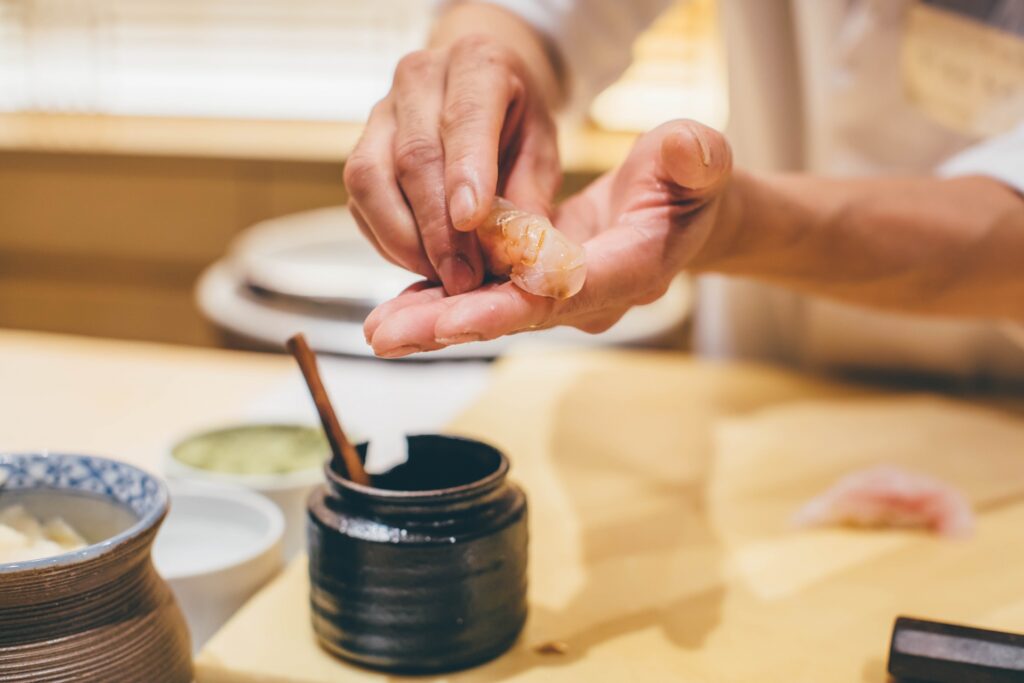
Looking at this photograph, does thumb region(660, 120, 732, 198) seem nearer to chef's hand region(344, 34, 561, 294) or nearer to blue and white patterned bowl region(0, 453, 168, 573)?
chef's hand region(344, 34, 561, 294)

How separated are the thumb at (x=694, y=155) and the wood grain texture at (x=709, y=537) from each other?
0.50m

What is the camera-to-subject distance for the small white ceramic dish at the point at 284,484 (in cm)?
122

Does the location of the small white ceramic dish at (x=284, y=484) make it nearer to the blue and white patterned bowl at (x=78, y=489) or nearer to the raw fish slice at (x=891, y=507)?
the blue and white patterned bowl at (x=78, y=489)

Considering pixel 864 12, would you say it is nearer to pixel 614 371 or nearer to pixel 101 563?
pixel 614 371

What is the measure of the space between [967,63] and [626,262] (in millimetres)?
955

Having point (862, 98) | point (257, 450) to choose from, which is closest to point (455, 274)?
point (257, 450)

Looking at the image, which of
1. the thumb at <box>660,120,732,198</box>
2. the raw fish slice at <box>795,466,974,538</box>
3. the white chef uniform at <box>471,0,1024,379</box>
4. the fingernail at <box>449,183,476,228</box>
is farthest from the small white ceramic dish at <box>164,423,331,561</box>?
the white chef uniform at <box>471,0,1024,379</box>

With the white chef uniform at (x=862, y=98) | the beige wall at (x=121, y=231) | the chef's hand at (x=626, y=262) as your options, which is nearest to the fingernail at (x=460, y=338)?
the chef's hand at (x=626, y=262)

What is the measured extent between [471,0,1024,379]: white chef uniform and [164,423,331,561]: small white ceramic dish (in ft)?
2.78

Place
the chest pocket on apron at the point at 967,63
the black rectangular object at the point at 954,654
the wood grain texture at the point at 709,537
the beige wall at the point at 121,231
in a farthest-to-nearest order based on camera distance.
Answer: the beige wall at the point at 121,231, the chest pocket on apron at the point at 967,63, the wood grain texture at the point at 709,537, the black rectangular object at the point at 954,654

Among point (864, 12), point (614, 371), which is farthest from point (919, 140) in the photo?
point (614, 371)

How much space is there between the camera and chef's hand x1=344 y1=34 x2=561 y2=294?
94cm

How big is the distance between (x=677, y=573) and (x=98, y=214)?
361 centimetres

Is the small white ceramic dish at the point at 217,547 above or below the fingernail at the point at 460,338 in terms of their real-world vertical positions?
below
